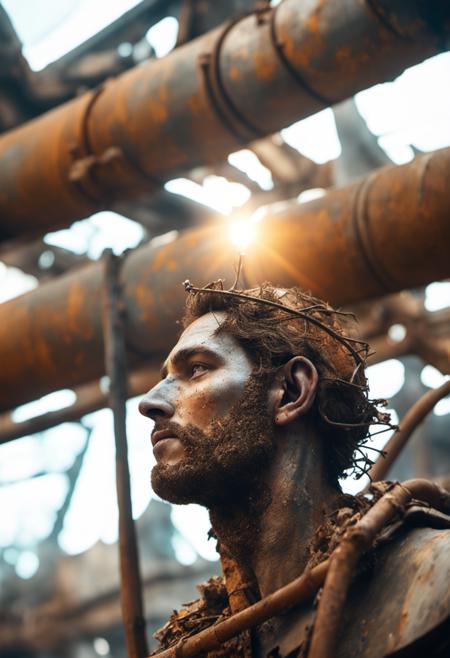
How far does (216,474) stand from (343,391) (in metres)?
0.52

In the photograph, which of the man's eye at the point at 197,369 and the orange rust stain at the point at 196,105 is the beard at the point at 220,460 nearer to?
the man's eye at the point at 197,369

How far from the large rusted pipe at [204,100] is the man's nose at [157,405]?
206 centimetres

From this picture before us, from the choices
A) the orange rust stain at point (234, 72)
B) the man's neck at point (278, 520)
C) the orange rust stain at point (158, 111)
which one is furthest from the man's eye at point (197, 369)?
the orange rust stain at point (158, 111)

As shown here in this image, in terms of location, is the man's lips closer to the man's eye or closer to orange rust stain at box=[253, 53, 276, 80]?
the man's eye

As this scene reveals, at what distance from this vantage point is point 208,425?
3.19 meters

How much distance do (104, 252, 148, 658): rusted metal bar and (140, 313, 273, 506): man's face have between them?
4.43ft

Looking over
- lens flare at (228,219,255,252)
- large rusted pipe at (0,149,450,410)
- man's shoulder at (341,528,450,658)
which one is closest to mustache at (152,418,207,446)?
man's shoulder at (341,528,450,658)

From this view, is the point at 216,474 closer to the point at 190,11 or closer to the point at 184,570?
the point at 190,11

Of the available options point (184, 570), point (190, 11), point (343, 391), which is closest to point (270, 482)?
point (343, 391)

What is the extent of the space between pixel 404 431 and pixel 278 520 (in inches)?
39.7

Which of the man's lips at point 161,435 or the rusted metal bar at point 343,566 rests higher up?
the man's lips at point 161,435

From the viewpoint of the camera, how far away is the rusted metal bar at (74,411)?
701cm

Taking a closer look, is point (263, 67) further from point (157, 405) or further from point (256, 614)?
point (256, 614)

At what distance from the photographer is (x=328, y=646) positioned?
2.39 metres
